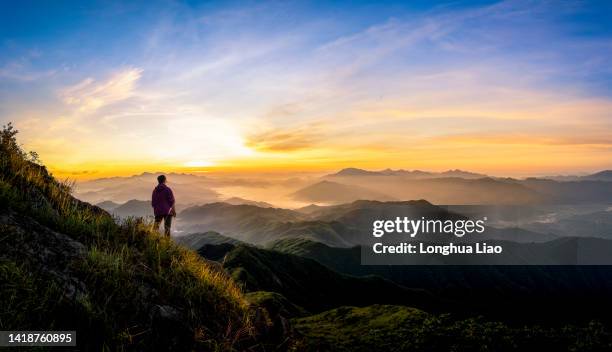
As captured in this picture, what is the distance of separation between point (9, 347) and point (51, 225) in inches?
151

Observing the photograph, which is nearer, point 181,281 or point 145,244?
point 181,281

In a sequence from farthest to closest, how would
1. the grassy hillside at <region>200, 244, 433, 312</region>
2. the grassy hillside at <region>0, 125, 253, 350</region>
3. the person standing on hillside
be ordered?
the grassy hillside at <region>200, 244, 433, 312</region> → the person standing on hillside → the grassy hillside at <region>0, 125, 253, 350</region>

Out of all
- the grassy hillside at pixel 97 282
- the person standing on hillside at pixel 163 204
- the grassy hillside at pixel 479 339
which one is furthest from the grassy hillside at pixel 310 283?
the grassy hillside at pixel 97 282

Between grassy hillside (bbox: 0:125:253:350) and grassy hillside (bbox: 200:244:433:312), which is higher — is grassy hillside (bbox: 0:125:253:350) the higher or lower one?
the higher one

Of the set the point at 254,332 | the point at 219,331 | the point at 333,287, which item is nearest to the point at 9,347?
the point at 219,331

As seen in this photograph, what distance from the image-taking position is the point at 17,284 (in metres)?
5.44

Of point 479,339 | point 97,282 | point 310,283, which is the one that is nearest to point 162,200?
point 97,282

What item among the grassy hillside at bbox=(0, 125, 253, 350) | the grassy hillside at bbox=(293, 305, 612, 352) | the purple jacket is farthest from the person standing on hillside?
the grassy hillside at bbox=(293, 305, 612, 352)

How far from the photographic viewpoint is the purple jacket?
16594mm

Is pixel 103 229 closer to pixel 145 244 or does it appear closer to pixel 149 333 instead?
pixel 145 244

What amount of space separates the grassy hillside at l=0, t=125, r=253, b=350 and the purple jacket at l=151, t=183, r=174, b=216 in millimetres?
6610

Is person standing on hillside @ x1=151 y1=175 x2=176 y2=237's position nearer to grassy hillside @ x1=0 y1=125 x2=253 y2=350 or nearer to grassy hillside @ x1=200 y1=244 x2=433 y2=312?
grassy hillside @ x1=0 y1=125 x2=253 y2=350

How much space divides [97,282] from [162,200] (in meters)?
10.3

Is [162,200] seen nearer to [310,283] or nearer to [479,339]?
[479,339]
